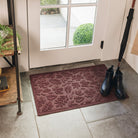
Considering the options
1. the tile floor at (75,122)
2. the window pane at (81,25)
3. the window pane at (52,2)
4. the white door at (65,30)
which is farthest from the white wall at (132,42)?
the window pane at (52,2)

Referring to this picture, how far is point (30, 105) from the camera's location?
2.15 metres

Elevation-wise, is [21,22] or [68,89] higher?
[21,22]

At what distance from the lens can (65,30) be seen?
97.7 inches

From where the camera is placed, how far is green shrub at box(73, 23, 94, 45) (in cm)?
253

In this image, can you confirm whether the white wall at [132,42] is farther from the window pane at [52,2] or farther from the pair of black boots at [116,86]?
the window pane at [52,2]

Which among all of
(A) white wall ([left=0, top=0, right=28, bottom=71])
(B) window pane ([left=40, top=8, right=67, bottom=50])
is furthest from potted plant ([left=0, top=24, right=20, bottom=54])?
(B) window pane ([left=40, top=8, right=67, bottom=50])

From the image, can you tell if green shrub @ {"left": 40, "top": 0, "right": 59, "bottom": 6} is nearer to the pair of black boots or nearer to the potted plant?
the potted plant

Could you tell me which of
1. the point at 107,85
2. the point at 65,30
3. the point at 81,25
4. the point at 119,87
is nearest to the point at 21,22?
the point at 65,30

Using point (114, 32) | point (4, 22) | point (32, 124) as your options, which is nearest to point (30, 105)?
point (32, 124)

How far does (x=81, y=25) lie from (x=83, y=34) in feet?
0.35

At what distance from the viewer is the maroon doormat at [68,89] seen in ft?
7.11

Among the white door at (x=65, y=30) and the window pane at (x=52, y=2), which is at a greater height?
the window pane at (x=52, y=2)

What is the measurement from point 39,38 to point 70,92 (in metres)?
0.63

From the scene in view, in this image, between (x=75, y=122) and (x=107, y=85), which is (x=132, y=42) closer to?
(x=107, y=85)
